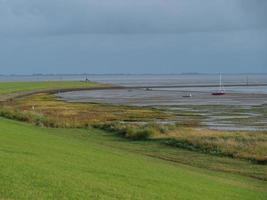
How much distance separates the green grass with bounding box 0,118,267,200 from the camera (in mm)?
14141

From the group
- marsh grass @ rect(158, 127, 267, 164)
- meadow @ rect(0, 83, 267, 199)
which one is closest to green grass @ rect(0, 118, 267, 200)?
meadow @ rect(0, 83, 267, 199)

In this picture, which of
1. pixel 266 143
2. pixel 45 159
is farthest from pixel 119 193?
pixel 266 143

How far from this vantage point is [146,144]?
122 ft

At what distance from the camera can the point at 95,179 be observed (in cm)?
1689

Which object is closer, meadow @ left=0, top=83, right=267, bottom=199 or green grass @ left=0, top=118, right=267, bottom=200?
green grass @ left=0, top=118, right=267, bottom=200

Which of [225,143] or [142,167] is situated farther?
[225,143]

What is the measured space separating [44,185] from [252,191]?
9313mm

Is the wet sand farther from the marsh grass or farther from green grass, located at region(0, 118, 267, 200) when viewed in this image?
green grass, located at region(0, 118, 267, 200)

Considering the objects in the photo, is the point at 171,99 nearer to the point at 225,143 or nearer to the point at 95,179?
the point at 225,143

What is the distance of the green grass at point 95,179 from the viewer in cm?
1414

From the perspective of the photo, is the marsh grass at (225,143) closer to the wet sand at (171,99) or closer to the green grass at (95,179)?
the green grass at (95,179)

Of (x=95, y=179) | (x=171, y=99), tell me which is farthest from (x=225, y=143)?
(x=171, y=99)

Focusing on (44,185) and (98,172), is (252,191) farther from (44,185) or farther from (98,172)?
(44,185)

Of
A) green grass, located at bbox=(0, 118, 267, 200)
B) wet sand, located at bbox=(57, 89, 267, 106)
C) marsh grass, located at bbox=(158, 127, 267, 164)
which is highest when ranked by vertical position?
green grass, located at bbox=(0, 118, 267, 200)
